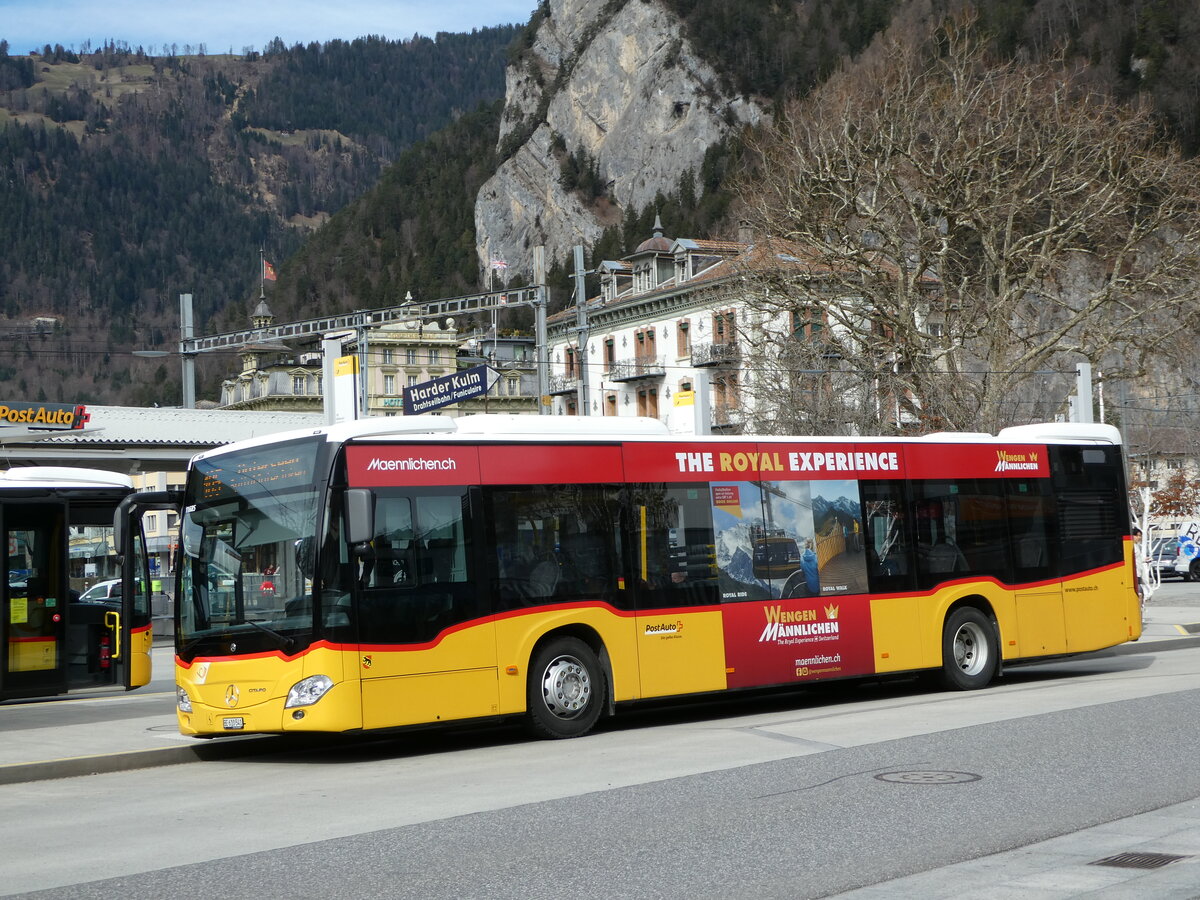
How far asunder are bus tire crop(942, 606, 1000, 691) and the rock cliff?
11629 centimetres

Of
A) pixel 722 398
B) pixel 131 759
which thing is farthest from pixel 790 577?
pixel 722 398

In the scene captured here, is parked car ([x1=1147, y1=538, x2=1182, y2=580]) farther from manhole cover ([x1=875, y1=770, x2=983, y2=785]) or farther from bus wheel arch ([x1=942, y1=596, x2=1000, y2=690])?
manhole cover ([x1=875, y1=770, x2=983, y2=785])

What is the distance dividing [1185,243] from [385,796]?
2589cm

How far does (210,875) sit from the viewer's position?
7.37m

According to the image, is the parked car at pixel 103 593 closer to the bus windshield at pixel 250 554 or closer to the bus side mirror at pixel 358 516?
the bus windshield at pixel 250 554

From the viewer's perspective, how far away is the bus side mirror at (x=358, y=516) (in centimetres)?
1188

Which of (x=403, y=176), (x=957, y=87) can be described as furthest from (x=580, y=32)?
(x=957, y=87)

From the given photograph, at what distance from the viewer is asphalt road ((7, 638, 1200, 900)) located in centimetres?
716

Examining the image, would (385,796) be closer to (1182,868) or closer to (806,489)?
(1182,868)

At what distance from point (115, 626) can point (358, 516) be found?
7565 mm

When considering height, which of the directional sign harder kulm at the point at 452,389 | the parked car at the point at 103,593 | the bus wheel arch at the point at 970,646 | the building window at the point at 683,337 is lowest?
the bus wheel arch at the point at 970,646

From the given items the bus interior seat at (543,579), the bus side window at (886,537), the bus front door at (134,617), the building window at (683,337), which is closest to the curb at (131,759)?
the bus interior seat at (543,579)

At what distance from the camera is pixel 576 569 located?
44.7 feet

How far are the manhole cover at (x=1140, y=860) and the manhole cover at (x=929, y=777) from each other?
7.89 feet
